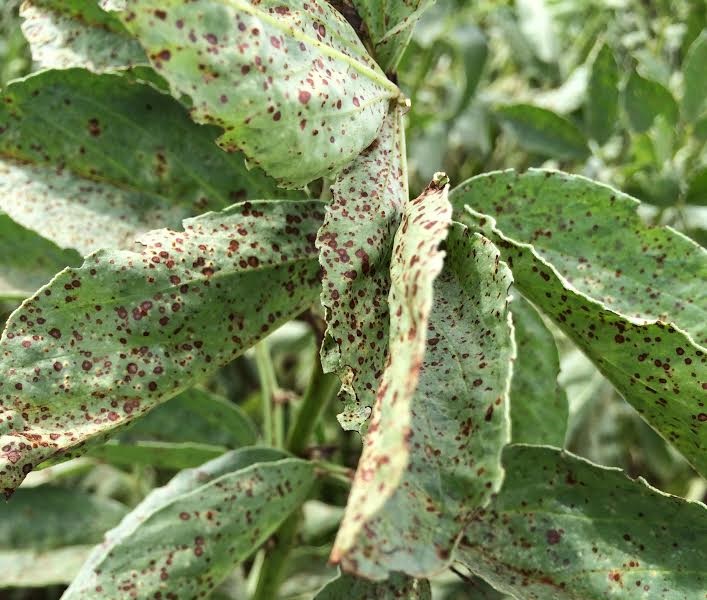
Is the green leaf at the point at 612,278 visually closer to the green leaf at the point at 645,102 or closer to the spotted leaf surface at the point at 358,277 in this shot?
the spotted leaf surface at the point at 358,277

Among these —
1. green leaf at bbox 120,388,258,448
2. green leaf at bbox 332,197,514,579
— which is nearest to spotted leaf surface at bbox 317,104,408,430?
green leaf at bbox 332,197,514,579

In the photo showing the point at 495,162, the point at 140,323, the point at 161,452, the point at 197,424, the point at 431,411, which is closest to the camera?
the point at 431,411

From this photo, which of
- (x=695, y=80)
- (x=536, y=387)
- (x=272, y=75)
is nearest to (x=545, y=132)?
(x=695, y=80)

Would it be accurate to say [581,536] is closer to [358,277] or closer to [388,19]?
[358,277]

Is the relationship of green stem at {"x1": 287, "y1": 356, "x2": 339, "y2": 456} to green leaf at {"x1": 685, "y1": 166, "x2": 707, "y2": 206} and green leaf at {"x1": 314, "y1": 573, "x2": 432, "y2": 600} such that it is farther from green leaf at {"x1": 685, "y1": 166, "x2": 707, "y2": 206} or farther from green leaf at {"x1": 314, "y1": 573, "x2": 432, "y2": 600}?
green leaf at {"x1": 685, "y1": 166, "x2": 707, "y2": 206}

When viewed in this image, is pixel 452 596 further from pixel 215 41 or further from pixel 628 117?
pixel 215 41

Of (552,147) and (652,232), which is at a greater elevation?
(652,232)

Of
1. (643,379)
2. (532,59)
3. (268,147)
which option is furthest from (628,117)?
(268,147)

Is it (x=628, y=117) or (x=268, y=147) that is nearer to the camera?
(x=268, y=147)
